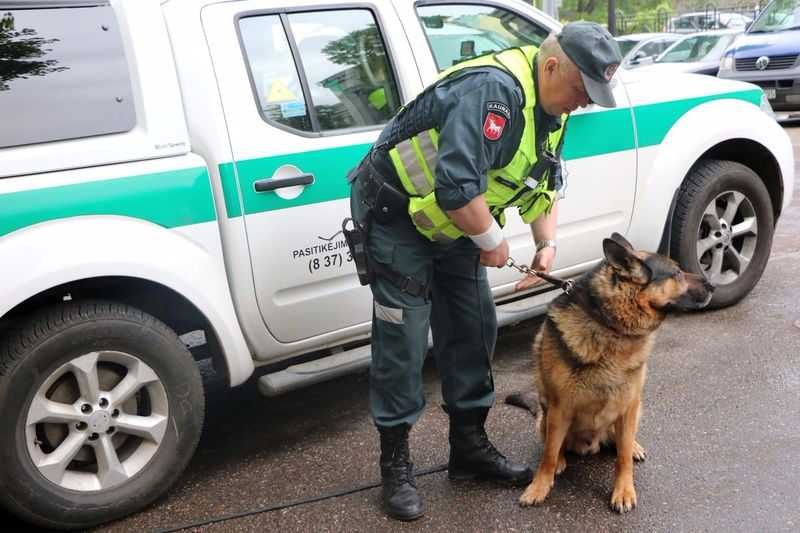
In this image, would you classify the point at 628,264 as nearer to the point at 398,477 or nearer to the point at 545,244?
the point at 545,244

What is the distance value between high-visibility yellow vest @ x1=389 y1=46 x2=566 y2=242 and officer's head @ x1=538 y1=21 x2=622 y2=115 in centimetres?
6

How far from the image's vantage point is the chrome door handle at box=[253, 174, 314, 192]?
3.10 meters

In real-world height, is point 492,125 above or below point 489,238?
above

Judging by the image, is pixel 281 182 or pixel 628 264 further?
pixel 281 182

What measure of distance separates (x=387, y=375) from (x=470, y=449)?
52 centimetres

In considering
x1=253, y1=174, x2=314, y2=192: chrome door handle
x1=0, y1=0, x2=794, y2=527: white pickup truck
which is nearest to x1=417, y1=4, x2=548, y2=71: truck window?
x1=0, y1=0, x2=794, y2=527: white pickup truck

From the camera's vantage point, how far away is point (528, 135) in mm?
2594

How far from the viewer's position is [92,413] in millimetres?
2854

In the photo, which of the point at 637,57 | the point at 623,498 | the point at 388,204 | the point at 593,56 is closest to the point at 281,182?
the point at 388,204

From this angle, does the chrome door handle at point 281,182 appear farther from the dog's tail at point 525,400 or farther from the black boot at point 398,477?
the dog's tail at point 525,400

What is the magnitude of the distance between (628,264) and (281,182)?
136 centimetres

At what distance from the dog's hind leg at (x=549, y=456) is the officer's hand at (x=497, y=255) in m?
0.64

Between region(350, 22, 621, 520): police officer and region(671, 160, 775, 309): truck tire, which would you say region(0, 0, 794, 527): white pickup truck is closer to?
region(350, 22, 621, 520): police officer

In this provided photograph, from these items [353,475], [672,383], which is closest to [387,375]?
[353,475]
